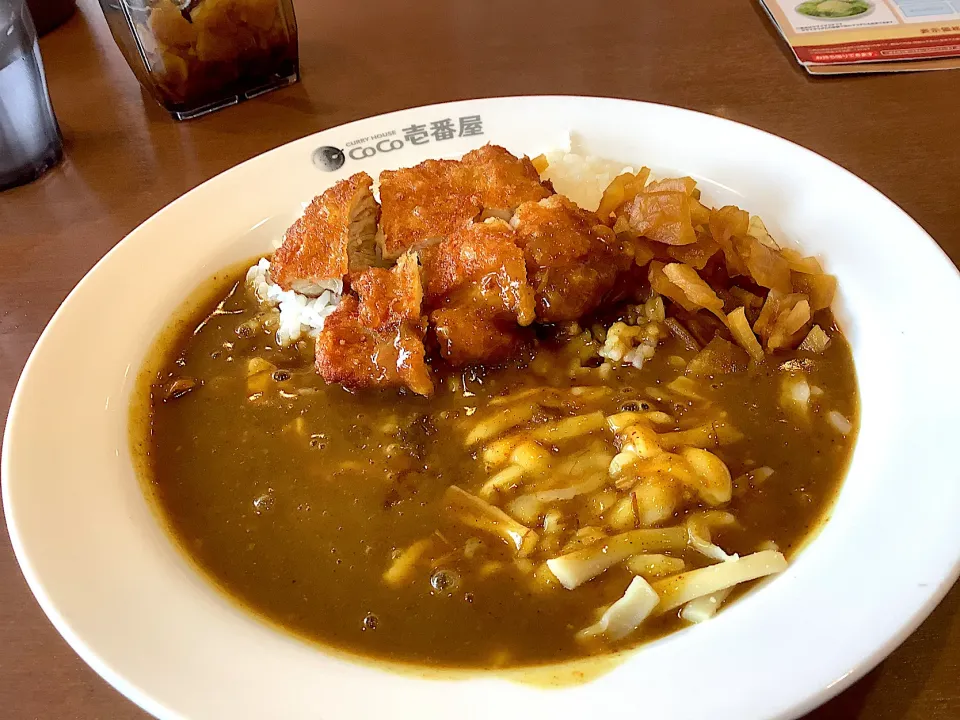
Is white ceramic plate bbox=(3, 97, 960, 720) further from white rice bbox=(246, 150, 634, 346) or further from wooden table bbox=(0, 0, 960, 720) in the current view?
wooden table bbox=(0, 0, 960, 720)

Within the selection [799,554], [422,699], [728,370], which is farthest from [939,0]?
[422,699]

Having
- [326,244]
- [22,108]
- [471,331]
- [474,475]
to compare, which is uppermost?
[22,108]

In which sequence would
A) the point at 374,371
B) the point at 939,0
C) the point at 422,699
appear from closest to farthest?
the point at 422,699
the point at 374,371
the point at 939,0

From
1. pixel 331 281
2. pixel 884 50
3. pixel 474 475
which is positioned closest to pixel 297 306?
pixel 331 281

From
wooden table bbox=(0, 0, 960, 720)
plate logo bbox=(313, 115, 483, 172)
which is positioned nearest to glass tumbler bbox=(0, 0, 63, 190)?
wooden table bbox=(0, 0, 960, 720)

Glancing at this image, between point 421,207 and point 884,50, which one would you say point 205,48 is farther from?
point 884,50

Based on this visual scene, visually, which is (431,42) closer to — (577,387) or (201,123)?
(201,123)
